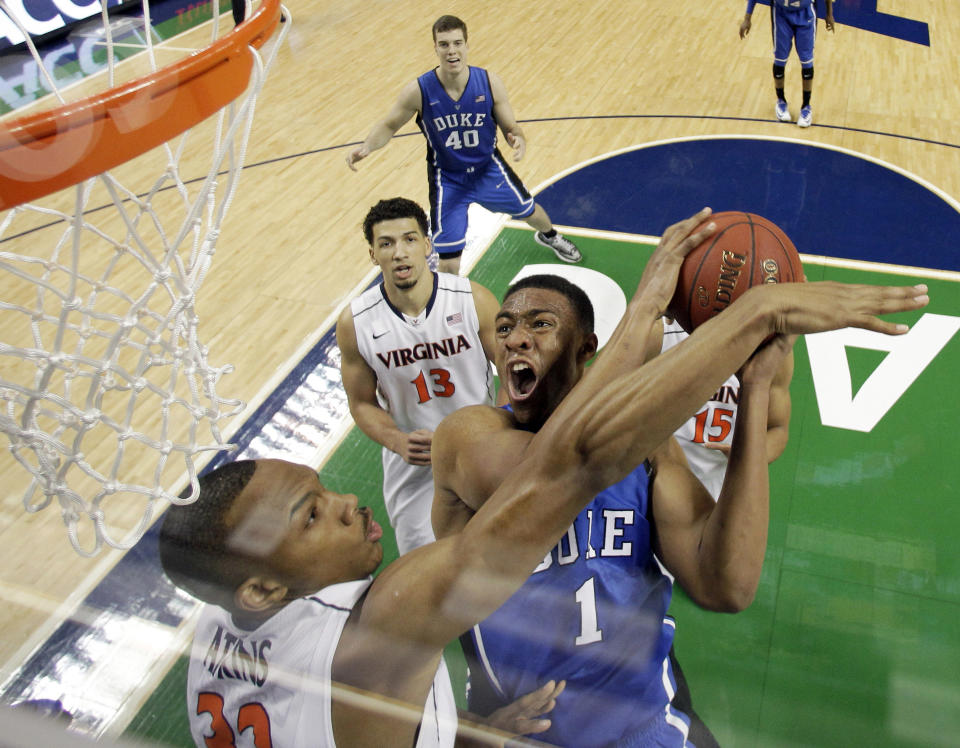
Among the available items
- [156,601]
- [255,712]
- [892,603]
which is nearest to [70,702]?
[156,601]

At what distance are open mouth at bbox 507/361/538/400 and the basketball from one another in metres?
0.30

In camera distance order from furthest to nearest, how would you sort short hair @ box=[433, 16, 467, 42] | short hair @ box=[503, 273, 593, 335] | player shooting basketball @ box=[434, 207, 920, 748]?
short hair @ box=[433, 16, 467, 42] → short hair @ box=[503, 273, 593, 335] → player shooting basketball @ box=[434, 207, 920, 748]

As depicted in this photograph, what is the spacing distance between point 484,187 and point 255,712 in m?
2.10

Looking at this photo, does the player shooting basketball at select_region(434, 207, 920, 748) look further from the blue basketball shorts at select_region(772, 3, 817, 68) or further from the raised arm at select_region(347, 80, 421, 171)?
the blue basketball shorts at select_region(772, 3, 817, 68)

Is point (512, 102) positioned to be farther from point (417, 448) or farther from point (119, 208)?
point (119, 208)

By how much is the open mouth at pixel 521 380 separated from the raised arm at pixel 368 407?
21.7 inches

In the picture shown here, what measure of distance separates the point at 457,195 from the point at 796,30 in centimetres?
235

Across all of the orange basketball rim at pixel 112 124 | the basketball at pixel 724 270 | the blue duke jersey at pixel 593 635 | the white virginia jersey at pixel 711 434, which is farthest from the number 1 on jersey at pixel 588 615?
the orange basketball rim at pixel 112 124

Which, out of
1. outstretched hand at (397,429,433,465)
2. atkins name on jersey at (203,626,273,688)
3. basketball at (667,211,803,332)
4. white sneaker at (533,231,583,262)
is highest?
basketball at (667,211,803,332)

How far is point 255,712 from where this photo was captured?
1.05 m

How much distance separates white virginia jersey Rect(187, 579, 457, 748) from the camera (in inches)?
38.9

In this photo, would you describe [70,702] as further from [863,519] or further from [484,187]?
[484,187]

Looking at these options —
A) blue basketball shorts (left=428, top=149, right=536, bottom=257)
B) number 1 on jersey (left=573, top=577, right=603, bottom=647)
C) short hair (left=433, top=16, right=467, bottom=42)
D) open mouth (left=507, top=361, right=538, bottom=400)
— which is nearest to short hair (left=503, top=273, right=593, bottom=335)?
open mouth (left=507, top=361, right=538, bottom=400)

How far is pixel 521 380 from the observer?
4.16 ft
